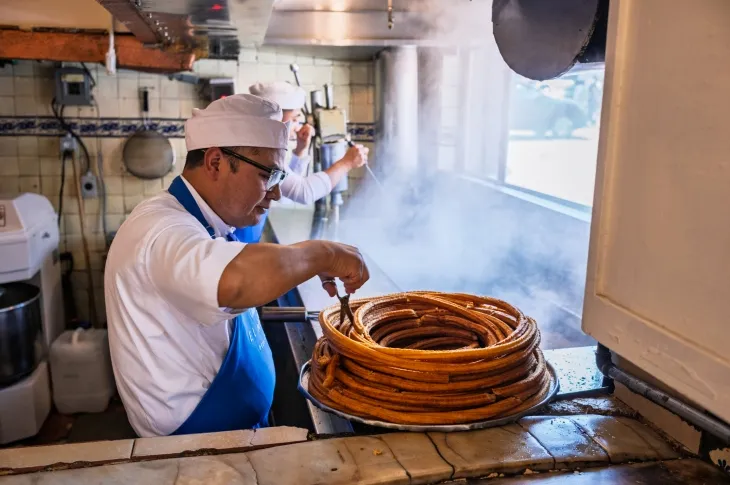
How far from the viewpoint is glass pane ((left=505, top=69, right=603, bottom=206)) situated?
389cm

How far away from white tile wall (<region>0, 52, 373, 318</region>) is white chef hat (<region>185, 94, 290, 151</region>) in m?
3.62

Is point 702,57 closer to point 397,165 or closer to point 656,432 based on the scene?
point 656,432

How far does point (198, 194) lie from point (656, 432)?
1.47 metres

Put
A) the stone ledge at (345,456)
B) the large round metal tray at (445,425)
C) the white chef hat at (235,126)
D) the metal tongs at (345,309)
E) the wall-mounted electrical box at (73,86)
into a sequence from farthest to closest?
the wall-mounted electrical box at (73,86)
the white chef hat at (235,126)
the metal tongs at (345,309)
the large round metal tray at (445,425)
the stone ledge at (345,456)

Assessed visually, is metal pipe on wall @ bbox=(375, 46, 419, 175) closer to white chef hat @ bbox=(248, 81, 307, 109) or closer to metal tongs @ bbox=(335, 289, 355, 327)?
white chef hat @ bbox=(248, 81, 307, 109)

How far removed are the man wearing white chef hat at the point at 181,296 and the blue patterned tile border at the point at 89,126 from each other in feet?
12.9

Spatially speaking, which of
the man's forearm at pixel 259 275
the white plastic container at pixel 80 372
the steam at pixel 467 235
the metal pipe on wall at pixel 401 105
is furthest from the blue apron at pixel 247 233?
the white plastic container at pixel 80 372

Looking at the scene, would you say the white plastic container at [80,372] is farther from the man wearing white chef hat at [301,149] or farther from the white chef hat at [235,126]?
the white chef hat at [235,126]

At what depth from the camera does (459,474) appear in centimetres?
127

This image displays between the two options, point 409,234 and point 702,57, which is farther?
point 409,234

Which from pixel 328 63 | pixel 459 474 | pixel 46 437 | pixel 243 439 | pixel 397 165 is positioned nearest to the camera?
pixel 459 474

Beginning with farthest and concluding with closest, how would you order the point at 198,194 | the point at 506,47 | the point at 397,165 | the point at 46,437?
the point at 397,165, the point at 46,437, the point at 506,47, the point at 198,194

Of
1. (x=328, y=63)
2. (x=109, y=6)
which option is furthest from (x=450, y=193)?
(x=109, y=6)

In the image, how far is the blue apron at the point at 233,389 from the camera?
182cm
